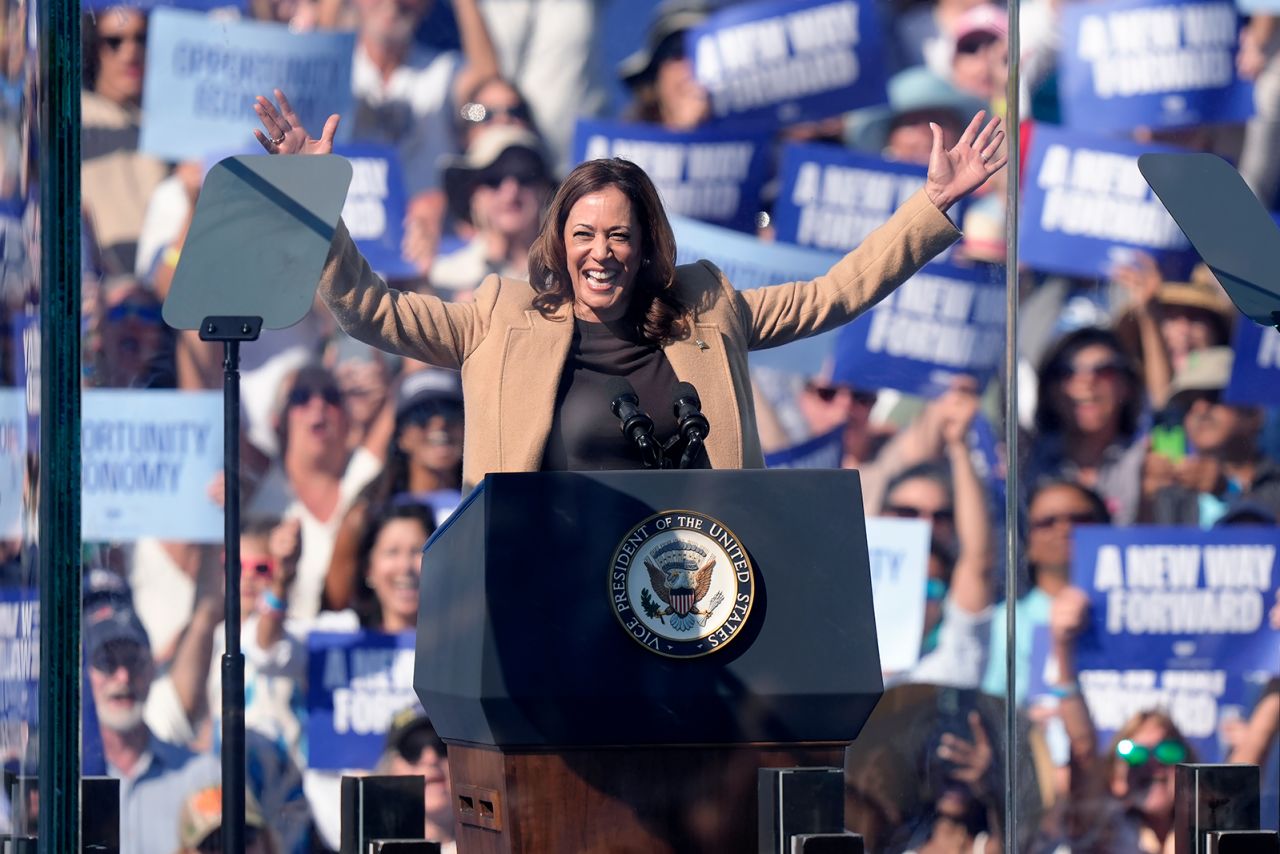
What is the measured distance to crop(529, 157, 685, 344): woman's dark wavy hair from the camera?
96.3 inches

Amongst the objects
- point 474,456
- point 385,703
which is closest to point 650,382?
point 474,456

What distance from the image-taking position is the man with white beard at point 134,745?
370 centimetres

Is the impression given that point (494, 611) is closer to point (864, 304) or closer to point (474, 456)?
point (474, 456)

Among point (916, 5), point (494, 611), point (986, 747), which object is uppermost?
point (916, 5)

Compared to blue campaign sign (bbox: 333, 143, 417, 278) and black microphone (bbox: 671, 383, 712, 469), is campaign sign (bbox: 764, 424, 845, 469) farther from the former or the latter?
black microphone (bbox: 671, 383, 712, 469)

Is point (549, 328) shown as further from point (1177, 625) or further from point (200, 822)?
point (1177, 625)

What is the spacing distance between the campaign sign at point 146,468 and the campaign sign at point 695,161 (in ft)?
3.36

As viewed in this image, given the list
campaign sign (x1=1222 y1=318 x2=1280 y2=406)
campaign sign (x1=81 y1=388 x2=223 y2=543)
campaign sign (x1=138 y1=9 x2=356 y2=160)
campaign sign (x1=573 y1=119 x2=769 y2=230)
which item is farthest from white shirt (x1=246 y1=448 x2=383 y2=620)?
campaign sign (x1=1222 y1=318 x2=1280 y2=406)

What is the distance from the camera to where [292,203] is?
8.15ft

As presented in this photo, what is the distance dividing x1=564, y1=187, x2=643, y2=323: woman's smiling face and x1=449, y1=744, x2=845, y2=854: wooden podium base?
2.23 feet

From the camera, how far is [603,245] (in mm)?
2418

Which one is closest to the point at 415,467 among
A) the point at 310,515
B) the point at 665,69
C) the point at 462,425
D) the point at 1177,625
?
the point at 462,425

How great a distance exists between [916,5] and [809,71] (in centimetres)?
29

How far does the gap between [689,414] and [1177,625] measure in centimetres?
214
